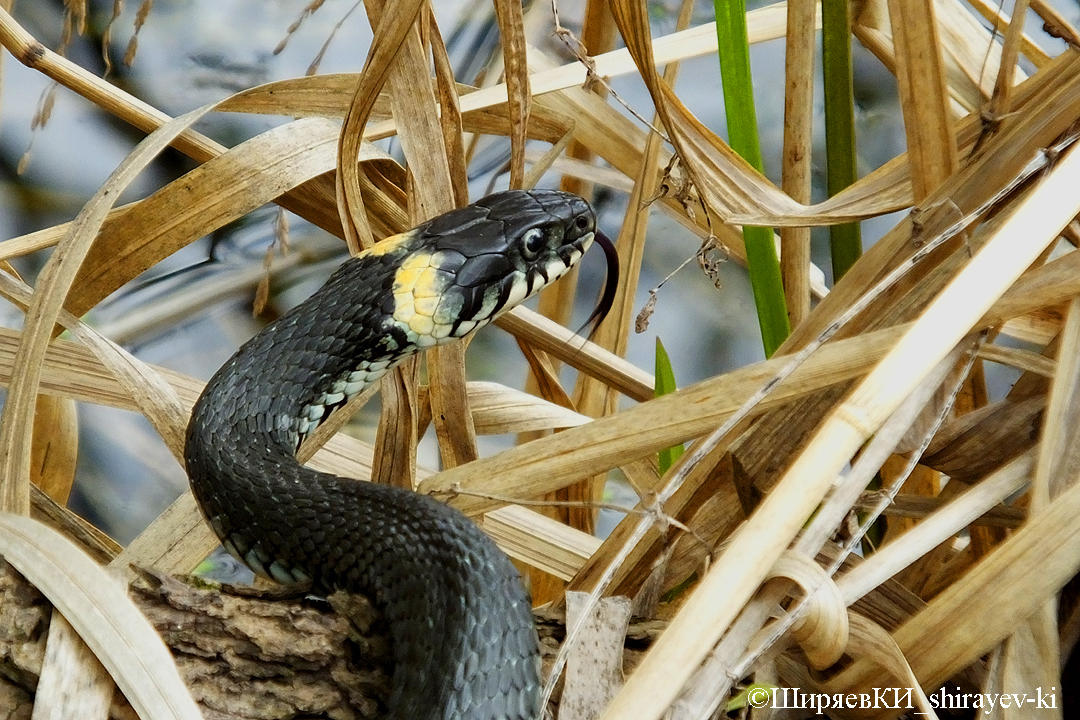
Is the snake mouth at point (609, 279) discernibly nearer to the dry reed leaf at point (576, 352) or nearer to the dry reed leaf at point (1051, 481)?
the dry reed leaf at point (576, 352)

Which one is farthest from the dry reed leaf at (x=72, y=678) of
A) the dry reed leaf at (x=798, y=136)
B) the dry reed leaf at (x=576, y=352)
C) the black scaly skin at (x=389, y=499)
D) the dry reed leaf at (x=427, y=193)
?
the dry reed leaf at (x=798, y=136)

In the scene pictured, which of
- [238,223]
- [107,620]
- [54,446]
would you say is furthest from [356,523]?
[238,223]

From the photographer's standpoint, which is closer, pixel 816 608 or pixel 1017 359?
pixel 816 608

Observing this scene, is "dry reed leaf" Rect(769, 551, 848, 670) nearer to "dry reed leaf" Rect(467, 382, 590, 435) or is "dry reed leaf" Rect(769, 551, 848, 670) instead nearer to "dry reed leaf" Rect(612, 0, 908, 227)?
"dry reed leaf" Rect(612, 0, 908, 227)

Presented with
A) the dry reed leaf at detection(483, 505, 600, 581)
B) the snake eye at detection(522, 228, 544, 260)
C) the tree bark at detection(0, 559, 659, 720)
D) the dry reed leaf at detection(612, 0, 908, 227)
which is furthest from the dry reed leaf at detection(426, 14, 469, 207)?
the tree bark at detection(0, 559, 659, 720)

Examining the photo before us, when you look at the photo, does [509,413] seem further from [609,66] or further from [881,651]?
[881,651]

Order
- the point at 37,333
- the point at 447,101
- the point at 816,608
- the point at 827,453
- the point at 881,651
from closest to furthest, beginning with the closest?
the point at 827,453 → the point at 816,608 → the point at 881,651 → the point at 37,333 → the point at 447,101

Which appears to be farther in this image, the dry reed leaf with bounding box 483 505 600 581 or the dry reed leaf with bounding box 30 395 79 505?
the dry reed leaf with bounding box 30 395 79 505
